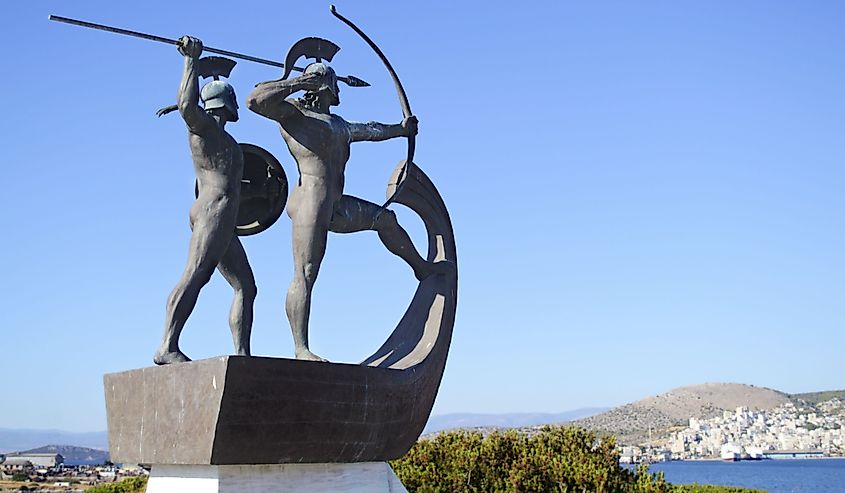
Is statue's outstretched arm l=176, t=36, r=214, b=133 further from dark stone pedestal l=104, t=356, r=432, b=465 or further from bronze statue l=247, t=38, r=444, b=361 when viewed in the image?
dark stone pedestal l=104, t=356, r=432, b=465

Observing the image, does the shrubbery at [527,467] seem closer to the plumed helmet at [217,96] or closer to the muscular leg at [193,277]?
the muscular leg at [193,277]

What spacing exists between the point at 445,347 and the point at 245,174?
2.42m

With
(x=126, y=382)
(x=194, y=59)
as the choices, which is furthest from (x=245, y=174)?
(x=126, y=382)

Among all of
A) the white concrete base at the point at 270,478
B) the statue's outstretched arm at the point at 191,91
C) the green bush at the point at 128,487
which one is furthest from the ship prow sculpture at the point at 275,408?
the green bush at the point at 128,487

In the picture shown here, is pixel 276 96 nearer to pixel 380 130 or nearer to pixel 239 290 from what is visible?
pixel 380 130

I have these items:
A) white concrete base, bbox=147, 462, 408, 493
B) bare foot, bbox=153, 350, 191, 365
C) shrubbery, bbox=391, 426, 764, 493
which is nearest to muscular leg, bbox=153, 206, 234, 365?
bare foot, bbox=153, 350, 191, 365

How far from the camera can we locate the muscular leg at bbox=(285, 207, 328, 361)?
7.57 meters

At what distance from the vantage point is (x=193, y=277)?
23.7ft

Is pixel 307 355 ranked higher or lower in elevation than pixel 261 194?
lower

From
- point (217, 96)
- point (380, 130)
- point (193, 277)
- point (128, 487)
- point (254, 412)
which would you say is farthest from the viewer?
point (128, 487)

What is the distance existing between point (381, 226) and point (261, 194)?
1119mm

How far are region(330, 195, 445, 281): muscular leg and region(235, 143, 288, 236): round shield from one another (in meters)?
0.52

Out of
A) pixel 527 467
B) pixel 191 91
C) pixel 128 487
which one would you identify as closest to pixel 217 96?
pixel 191 91

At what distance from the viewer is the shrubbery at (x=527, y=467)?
525 inches
